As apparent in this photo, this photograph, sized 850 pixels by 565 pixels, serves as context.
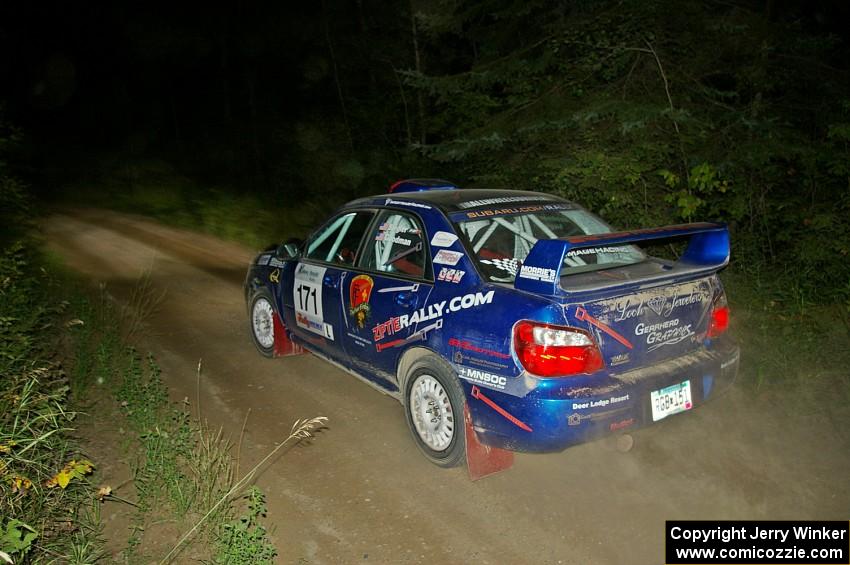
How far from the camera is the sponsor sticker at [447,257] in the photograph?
4109 mm

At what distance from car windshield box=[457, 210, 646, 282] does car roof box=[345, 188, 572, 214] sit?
0.16 metres

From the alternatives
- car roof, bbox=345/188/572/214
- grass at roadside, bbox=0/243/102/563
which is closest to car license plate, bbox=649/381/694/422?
car roof, bbox=345/188/572/214

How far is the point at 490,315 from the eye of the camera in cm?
371

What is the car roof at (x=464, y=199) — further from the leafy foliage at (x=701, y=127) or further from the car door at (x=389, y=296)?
the leafy foliage at (x=701, y=127)

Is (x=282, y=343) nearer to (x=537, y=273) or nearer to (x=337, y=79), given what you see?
(x=537, y=273)

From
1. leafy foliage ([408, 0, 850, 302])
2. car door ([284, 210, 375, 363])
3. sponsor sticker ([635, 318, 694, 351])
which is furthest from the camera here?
leafy foliage ([408, 0, 850, 302])

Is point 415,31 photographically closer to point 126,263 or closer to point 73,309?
point 126,263

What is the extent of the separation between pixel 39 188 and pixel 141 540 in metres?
25.1

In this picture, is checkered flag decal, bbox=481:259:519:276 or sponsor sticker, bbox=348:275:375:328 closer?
checkered flag decal, bbox=481:259:519:276

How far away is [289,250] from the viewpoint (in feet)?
19.6

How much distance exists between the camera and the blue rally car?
3.51 m

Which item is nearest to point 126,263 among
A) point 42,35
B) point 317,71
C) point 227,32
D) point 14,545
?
point 14,545

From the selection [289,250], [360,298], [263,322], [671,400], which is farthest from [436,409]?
[263,322]

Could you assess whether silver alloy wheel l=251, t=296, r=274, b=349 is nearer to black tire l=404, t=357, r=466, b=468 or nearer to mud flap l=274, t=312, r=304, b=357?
mud flap l=274, t=312, r=304, b=357
